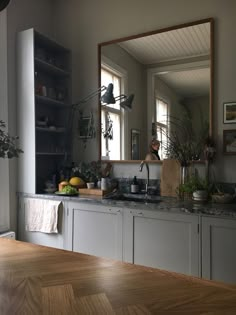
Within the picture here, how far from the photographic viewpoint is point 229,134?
260 cm

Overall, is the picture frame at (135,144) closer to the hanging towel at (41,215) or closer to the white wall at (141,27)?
the white wall at (141,27)

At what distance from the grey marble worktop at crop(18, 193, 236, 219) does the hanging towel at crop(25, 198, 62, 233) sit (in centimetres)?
8

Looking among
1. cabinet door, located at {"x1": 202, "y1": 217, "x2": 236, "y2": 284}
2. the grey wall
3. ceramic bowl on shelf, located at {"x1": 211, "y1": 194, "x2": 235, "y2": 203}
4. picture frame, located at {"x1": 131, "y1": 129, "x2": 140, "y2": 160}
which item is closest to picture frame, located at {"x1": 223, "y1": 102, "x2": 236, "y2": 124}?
the grey wall

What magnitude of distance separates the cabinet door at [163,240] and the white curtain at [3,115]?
1.35 m

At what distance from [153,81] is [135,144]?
0.69m

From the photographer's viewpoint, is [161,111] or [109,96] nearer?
[161,111]

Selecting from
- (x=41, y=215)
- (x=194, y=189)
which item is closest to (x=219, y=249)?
(x=194, y=189)

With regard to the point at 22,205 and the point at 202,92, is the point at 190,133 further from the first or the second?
the point at 22,205

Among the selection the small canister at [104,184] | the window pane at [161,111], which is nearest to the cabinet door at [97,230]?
the small canister at [104,184]

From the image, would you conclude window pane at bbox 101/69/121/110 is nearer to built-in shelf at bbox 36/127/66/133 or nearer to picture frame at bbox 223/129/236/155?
built-in shelf at bbox 36/127/66/133

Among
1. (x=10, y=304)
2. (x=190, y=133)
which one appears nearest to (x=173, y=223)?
(x=190, y=133)

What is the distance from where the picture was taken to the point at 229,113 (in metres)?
2.60

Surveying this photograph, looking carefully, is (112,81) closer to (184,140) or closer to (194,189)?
(184,140)

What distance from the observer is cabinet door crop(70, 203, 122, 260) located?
2461 mm
